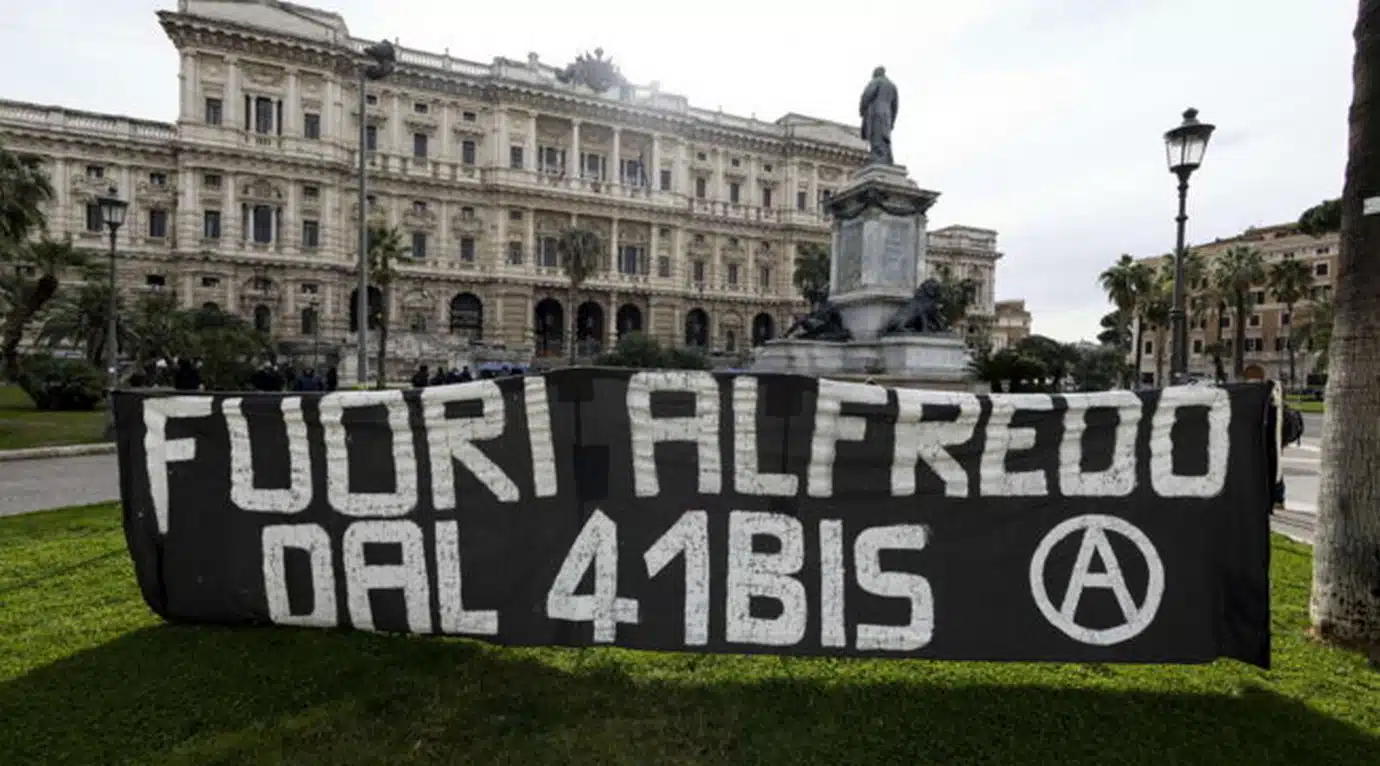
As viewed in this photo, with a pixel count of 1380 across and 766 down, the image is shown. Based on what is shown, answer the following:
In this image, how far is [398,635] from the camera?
4152 millimetres

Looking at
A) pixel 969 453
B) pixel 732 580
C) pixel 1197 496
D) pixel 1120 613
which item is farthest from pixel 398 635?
pixel 1197 496

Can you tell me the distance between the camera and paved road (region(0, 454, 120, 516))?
851cm

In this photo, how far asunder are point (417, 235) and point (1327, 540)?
51423 mm

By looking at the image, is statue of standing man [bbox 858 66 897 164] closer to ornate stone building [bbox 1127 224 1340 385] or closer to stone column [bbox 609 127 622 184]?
stone column [bbox 609 127 622 184]

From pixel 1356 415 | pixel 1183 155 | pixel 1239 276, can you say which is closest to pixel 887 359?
pixel 1183 155

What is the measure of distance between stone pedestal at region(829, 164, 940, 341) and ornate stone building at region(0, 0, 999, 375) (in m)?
30.5

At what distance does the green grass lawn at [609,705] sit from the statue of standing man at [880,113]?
52.0 feet

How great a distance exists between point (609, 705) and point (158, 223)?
5291 centimetres

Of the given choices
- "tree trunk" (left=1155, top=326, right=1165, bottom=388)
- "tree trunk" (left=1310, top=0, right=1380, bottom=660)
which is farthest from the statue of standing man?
"tree trunk" (left=1155, top=326, right=1165, bottom=388)

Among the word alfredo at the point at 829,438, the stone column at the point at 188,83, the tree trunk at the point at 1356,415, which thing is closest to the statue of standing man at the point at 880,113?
the tree trunk at the point at 1356,415

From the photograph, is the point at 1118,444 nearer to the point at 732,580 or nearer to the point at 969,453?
the point at 969,453

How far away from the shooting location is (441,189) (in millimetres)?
49062

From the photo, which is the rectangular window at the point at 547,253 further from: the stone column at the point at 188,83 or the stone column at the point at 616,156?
the stone column at the point at 188,83

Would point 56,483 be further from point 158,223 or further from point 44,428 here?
point 158,223
